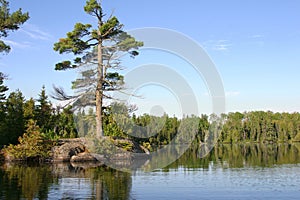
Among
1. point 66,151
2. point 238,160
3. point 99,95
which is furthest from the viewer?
point 99,95

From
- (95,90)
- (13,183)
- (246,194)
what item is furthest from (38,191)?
(95,90)

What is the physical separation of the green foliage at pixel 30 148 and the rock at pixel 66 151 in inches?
37.7

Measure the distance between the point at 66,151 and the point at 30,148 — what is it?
3.53 meters

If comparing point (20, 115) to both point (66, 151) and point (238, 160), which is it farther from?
point (238, 160)

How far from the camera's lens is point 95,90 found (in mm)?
39156

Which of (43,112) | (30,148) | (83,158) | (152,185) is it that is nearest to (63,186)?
(152,185)

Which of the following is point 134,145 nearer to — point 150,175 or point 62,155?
point 62,155

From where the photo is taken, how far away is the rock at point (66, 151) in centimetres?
3566

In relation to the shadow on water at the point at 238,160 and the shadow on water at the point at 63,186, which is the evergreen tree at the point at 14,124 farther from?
the shadow on water at the point at 238,160

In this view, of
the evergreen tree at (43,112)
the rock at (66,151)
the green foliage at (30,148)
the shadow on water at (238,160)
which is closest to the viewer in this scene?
the shadow on water at (238,160)

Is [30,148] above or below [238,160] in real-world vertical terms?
above

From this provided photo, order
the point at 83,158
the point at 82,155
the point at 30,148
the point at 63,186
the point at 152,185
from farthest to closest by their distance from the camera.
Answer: the point at 82,155
the point at 83,158
the point at 30,148
the point at 152,185
the point at 63,186

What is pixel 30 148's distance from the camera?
34.2 meters

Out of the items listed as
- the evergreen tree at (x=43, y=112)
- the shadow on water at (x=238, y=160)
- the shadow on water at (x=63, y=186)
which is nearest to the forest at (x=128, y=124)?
the evergreen tree at (x=43, y=112)
